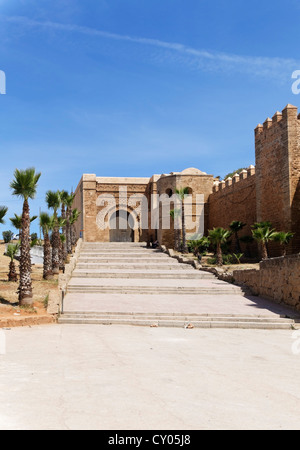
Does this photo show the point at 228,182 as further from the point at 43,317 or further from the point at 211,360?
the point at 211,360

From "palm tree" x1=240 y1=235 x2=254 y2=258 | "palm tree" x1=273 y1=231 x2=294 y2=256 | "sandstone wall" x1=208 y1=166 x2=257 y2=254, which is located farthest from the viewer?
"sandstone wall" x1=208 y1=166 x2=257 y2=254

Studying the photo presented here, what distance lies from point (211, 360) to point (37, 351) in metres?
2.26

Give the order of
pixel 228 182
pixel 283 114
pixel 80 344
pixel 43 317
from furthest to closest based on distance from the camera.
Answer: pixel 228 182, pixel 283 114, pixel 43 317, pixel 80 344

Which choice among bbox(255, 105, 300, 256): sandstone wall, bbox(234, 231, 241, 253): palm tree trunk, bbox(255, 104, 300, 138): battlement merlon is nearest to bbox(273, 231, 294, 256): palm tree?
bbox(255, 105, 300, 256): sandstone wall

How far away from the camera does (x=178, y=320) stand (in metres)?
9.38

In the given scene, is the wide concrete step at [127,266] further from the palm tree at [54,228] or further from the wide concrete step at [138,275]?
the wide concrete step at [138,275]

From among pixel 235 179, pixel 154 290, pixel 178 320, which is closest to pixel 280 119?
pixel 235 179

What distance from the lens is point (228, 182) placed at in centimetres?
2934

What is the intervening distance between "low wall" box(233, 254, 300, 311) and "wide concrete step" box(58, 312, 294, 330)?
1.26m

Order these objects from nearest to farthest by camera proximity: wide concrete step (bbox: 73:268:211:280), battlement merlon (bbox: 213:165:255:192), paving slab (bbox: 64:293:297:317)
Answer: paving slab (bbox: 64:293:297:317), wide concrete step (bbox: 73:268:211:280), battlement merlon (bbox: 213:165:255:192)

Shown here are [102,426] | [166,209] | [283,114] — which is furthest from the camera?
[166,209]

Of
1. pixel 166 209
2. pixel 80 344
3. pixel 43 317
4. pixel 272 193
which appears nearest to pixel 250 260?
pixel 272 193

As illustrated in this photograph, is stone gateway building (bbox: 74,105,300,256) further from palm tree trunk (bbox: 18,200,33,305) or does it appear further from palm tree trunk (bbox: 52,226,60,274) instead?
palm tree trunk (bbox: 18,200,33,305)

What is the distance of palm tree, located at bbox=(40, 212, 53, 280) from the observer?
18.0 m
